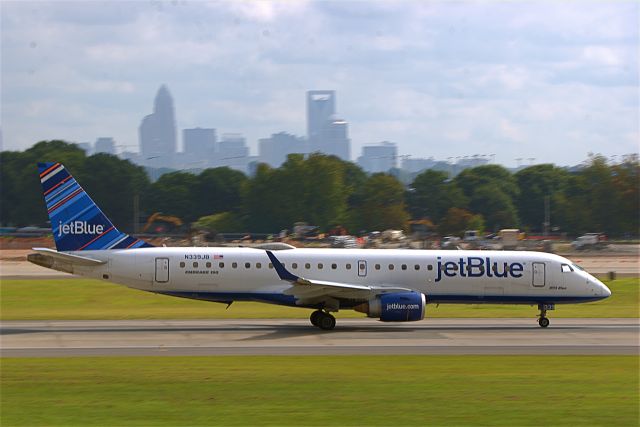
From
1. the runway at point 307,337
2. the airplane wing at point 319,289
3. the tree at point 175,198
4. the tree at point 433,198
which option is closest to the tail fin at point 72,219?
the runway at point 307,337

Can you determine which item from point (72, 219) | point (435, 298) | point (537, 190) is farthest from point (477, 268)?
point (537, 190)

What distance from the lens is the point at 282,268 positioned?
104ft

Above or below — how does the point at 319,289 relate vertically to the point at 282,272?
below

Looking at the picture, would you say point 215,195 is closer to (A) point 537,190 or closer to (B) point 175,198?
(B) point 175,198

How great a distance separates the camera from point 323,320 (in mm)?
32812

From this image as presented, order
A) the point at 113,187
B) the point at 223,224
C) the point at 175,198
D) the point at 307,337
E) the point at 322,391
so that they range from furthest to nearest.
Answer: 1. the point at 175,198
2. the point at 113,187
3. the point at 223,224
4. the point at 307,337
5. the point at 322,391

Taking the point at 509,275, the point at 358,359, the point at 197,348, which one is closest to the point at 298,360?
the point at 358,359

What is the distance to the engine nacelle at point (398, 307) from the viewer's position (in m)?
31.9

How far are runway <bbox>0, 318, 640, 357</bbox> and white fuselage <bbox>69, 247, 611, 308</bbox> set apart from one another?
1.19m

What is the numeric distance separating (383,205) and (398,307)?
3291 inches

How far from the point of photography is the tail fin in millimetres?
33500

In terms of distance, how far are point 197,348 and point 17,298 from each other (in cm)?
1903

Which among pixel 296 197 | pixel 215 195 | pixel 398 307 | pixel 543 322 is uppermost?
pixel 215 195

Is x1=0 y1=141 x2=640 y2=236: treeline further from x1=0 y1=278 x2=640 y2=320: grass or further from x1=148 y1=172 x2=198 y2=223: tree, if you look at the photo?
x1=0 y1=278 x2=640 y2=320: grass
